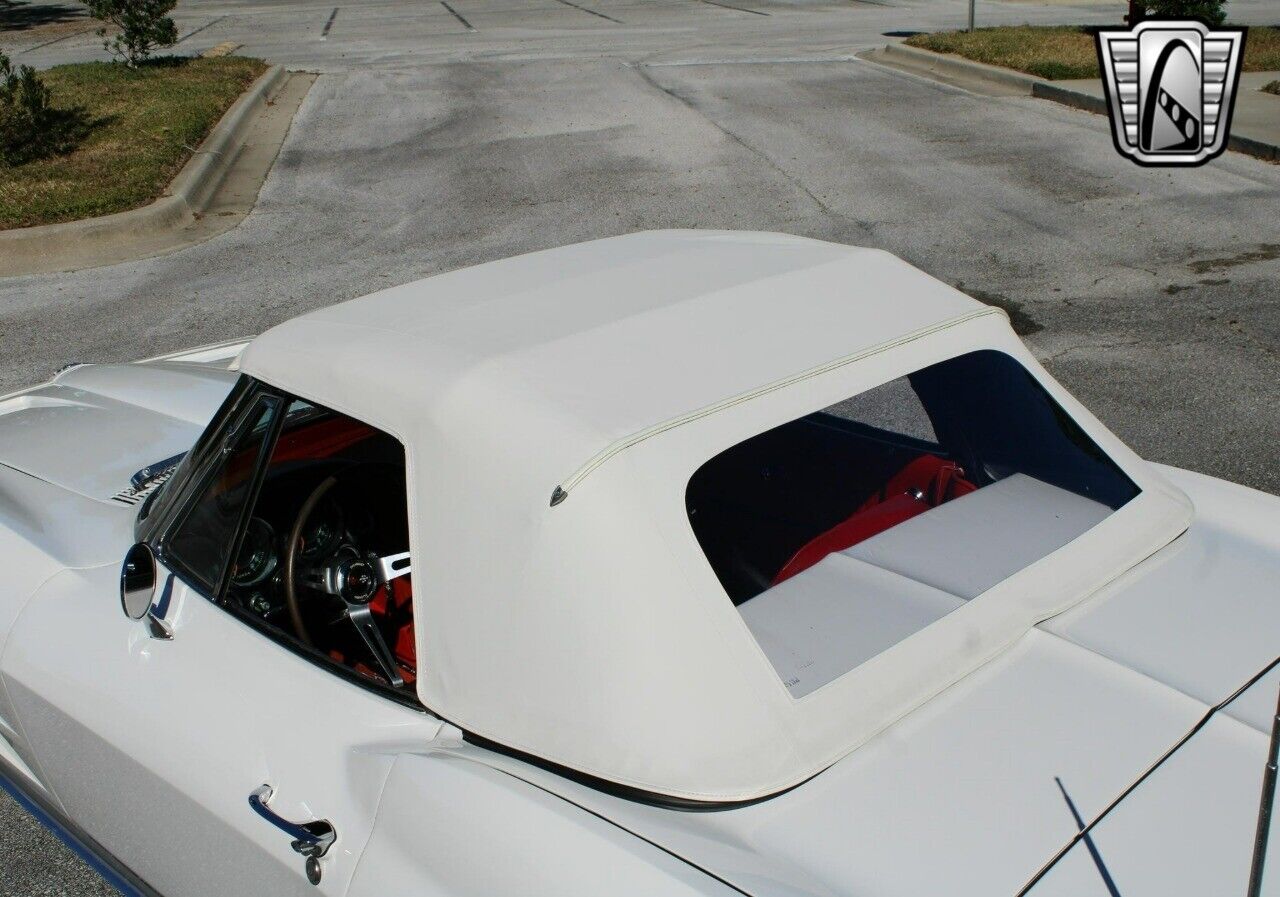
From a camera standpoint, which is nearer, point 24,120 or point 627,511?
point 627,511

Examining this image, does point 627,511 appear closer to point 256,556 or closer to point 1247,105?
point 256,556

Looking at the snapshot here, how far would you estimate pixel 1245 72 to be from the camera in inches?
596

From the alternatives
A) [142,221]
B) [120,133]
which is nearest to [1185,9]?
[142,221]

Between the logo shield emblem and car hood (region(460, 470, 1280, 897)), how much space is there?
3306mm

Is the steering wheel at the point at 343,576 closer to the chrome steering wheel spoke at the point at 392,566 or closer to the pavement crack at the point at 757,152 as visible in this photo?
the chrome steering wheel spoke at the point at 392,566

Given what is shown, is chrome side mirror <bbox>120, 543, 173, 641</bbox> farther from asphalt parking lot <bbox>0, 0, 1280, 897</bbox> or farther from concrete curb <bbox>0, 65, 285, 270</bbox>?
concrete curb <bbox>0, 65, 285, 270</bbox>

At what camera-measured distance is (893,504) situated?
2854mm

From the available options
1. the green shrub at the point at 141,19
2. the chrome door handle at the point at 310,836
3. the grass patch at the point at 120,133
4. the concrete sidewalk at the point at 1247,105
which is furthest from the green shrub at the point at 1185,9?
the chrome door handle at the point at 310,836

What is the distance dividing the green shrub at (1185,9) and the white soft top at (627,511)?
14159 mm

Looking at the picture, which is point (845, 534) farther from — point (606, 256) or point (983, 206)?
point (983, 206)

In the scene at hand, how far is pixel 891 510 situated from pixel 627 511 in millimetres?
949

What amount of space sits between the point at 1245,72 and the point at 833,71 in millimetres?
5011

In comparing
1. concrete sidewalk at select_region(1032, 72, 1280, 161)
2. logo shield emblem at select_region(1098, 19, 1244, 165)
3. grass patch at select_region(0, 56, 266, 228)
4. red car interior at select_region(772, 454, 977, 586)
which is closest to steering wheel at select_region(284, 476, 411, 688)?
red car interior at select_region(772, 454, 977, 586)

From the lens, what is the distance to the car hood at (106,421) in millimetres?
3465
